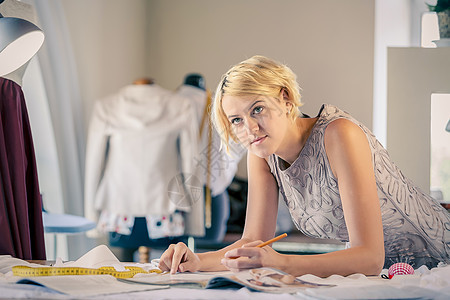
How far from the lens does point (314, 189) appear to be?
1382mm

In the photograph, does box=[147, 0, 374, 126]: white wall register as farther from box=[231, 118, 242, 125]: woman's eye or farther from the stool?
box=[231, 118, 242, 125]: woman's eye

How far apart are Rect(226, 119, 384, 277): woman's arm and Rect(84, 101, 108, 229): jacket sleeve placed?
2095mm

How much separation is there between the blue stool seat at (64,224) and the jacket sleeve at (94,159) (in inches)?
26.7

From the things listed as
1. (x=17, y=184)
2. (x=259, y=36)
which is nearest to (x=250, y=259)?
(x=17, y=184)

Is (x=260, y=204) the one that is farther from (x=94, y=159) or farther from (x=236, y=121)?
(x=94, y=159)

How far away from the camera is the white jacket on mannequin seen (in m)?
3.05

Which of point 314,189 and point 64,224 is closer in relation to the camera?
point 314,189

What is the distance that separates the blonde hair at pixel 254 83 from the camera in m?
1.24

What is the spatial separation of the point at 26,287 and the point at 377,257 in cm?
72

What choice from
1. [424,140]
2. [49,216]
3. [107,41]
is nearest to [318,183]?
[424,140]

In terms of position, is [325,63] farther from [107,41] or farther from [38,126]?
[38,126]

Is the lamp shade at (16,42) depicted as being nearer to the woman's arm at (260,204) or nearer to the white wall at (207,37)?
the woman's arm at (260,204)

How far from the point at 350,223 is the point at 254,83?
0.39m

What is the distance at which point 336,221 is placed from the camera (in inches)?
54.9
